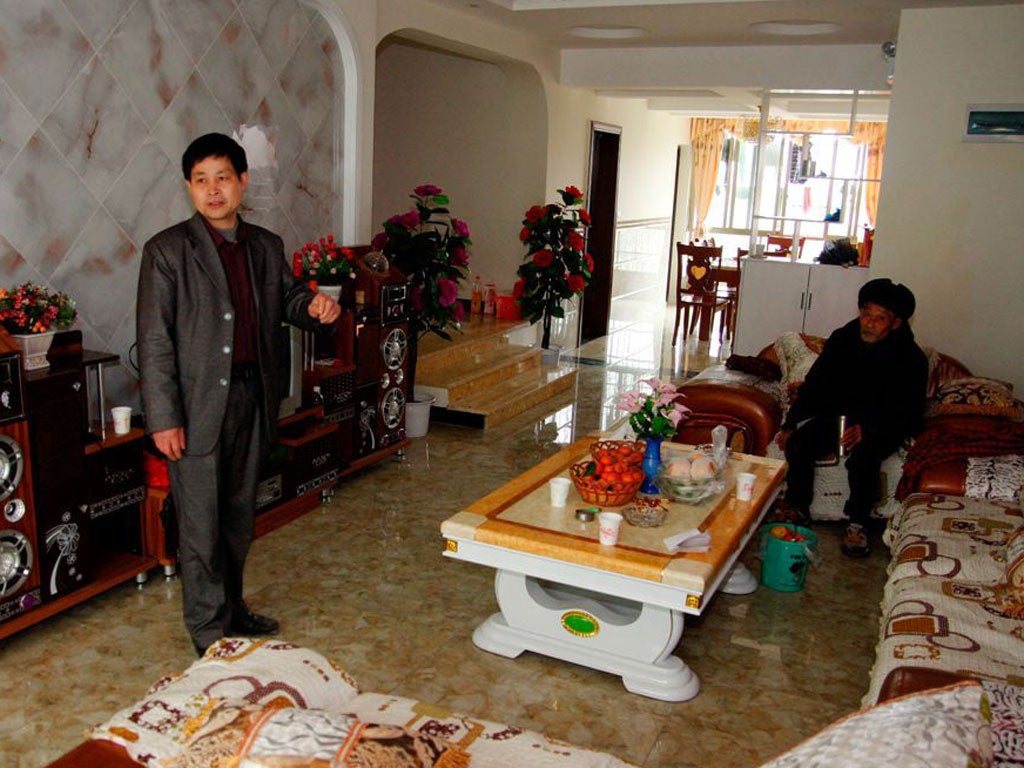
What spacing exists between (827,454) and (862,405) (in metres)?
0.27

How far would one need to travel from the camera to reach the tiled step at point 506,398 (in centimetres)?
582

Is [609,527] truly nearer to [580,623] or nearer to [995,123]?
[580,623]

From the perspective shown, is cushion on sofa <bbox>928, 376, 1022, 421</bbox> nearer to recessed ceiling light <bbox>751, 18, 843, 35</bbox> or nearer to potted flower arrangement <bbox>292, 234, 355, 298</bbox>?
recessed ceiling light <bbox>751, 18, 843, 35</bbox>

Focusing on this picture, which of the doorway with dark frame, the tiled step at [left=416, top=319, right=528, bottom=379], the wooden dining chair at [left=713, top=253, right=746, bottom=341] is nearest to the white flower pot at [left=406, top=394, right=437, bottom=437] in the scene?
the tiled step at [left=416, top=319, right=528, bottom=379]

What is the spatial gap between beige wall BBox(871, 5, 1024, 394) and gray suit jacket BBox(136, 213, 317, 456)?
4.11 metres

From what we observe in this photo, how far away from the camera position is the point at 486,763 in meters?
1.71

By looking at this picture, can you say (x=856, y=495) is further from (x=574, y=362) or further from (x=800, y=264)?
(x=574, y=362)

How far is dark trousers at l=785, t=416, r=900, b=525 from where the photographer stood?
4.16 metres

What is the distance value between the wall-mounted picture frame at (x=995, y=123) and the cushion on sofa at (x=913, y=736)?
4.49m

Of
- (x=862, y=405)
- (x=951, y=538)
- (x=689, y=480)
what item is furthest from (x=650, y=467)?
(x=862, y=405)

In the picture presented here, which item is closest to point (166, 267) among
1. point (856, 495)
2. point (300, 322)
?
point (300, 322)

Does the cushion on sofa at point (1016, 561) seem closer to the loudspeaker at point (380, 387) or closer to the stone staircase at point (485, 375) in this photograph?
the loudspeaker at point (380, 387)

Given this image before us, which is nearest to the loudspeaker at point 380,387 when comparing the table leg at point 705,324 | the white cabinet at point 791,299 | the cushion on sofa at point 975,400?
the cushion on sofa at point 975,400

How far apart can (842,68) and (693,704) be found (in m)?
5.35
